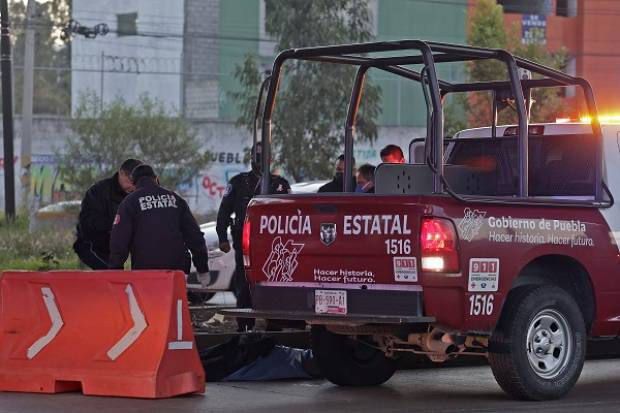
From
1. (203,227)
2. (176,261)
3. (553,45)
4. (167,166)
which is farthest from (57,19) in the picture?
(176,261)

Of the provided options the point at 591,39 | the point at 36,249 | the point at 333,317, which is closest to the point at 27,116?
the point at 36,249

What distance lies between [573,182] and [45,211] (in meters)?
27.6

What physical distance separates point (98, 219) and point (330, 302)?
11.1 ft

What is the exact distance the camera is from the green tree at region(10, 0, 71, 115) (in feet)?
228

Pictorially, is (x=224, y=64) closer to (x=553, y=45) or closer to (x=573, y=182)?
(x=553, y=45)

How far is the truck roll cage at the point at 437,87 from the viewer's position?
30.5 ft

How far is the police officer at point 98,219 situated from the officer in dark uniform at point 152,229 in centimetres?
106

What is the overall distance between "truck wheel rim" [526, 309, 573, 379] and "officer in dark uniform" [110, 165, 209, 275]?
2.98 m

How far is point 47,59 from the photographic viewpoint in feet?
262

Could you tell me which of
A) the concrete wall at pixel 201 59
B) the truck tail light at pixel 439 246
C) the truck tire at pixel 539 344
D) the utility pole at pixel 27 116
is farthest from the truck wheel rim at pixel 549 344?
the concrete wall at pixel 201 59

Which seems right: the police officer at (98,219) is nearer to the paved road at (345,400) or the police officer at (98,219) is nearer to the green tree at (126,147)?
the paved road at (345,400)

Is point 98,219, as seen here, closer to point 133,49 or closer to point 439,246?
point 439,246

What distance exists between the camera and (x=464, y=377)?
38.5 ft

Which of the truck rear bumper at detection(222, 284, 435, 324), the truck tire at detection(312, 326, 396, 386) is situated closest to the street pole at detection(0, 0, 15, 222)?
the truck tire at detection(312, 326, 396, 386)
